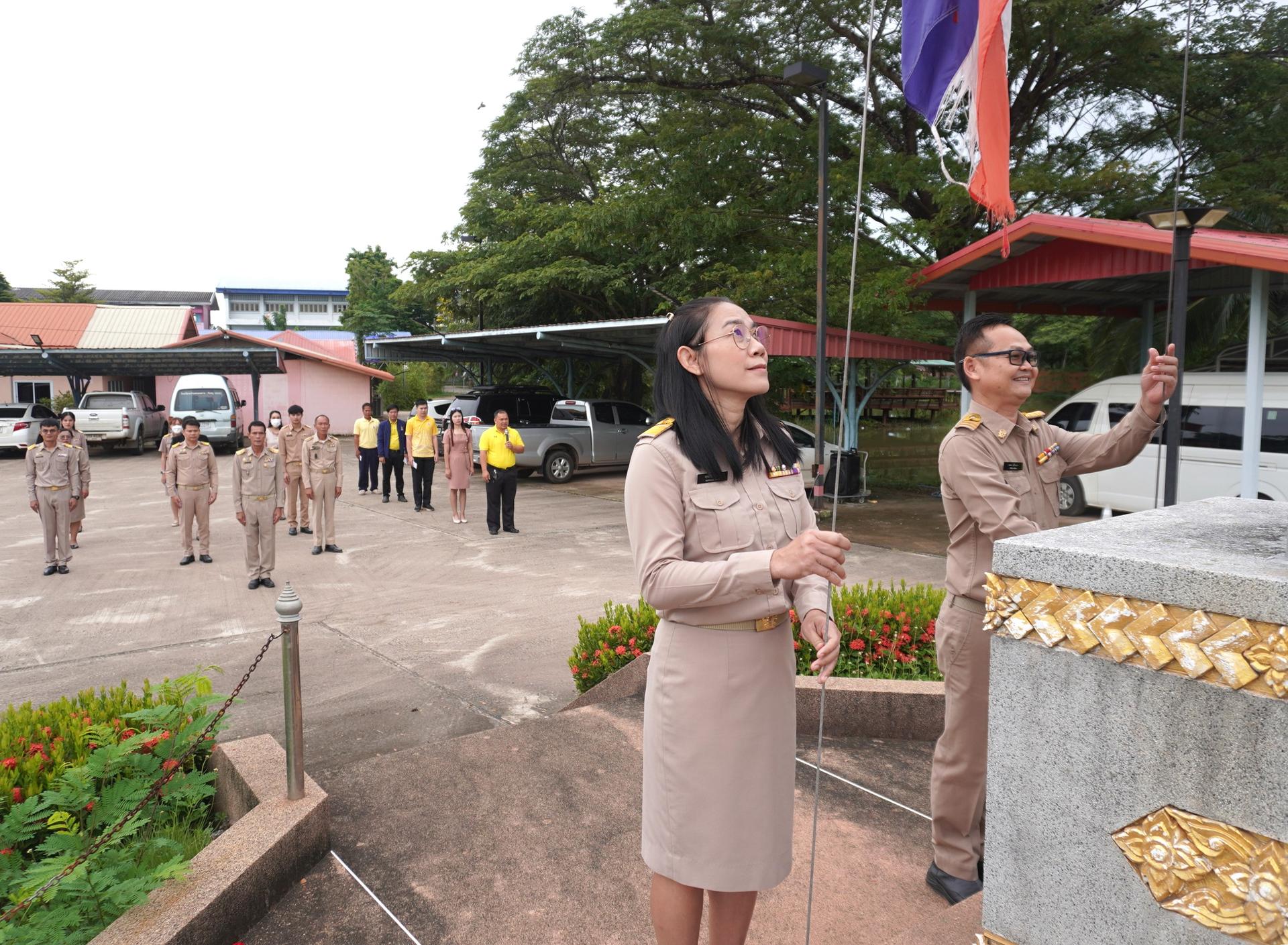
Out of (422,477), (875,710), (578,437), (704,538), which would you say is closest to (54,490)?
(422,477)

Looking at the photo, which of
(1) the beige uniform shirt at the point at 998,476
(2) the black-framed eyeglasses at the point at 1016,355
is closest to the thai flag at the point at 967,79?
(2) the black-framed eyeglasses at the point at 1016,355

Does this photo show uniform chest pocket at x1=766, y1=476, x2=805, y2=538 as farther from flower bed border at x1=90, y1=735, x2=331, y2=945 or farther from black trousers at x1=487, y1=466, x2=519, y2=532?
black trousers at x1=487, y1=466, x2=519, y2=532

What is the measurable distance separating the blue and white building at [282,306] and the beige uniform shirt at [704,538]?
89221mm

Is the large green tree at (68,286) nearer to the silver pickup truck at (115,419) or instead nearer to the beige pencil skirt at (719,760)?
the silver pickup truck at (115,419)

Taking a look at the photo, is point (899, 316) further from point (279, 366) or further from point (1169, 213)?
point (279, 366)

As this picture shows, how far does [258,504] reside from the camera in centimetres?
905

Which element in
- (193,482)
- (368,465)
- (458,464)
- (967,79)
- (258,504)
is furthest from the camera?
(368,465)

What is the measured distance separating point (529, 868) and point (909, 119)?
560 inches

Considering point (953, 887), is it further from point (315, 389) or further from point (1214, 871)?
point (315, 389)

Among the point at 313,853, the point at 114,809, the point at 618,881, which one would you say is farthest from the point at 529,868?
the point at 114,809

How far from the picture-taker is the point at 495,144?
1006 inches

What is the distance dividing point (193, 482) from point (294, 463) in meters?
2.13

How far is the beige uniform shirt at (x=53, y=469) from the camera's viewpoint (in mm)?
9859

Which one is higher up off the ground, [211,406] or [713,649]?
[211,406]
